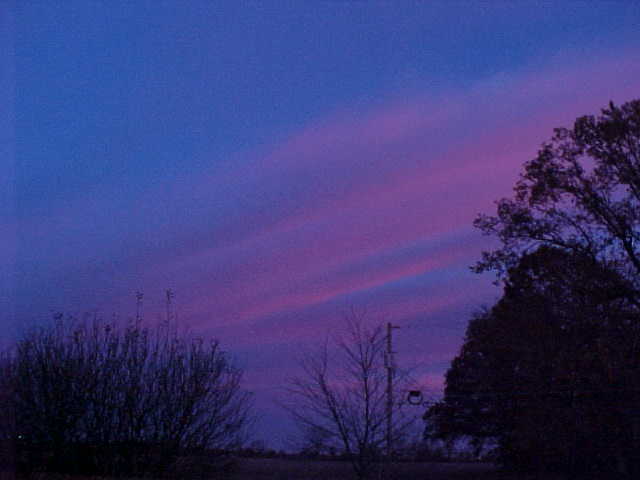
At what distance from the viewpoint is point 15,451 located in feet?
54.5

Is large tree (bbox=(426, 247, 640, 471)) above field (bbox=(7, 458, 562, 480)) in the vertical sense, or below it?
above

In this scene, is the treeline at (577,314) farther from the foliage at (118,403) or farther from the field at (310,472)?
the foliage at (118,403)

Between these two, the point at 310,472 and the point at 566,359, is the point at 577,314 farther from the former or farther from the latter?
the point at 310,472

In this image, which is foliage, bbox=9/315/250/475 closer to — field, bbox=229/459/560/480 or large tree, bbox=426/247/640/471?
field, bbox=229/459/560/480

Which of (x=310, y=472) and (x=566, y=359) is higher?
(x=566, y=359)

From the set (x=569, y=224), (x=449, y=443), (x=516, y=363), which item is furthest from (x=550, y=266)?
(x=449, y=443)

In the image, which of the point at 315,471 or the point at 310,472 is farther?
the point at 315,471

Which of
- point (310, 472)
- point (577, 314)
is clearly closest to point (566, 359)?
point (577, 314)

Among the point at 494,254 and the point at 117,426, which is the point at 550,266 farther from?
the point at 117,426

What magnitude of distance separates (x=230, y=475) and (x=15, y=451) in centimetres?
462

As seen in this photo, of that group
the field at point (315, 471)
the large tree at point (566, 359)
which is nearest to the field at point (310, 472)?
the field at point (315, 471)

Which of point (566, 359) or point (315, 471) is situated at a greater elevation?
point (566, 359)

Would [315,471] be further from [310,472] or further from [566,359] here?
[566,359]

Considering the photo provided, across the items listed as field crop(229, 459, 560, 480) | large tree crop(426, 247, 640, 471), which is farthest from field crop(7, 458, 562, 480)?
large tree crop(426, 247, 640, 471)
